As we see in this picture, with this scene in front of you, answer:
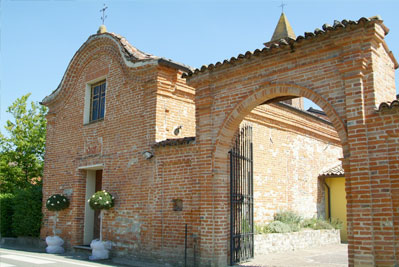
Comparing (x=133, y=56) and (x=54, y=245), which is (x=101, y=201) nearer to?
(x=54, y=245)

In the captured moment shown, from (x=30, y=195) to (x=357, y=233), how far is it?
12109mm

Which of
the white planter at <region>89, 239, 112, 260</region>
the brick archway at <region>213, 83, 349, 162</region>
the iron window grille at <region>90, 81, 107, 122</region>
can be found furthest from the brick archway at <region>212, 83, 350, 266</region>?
the iron window grille at <region>90, 81, 107, 122</region>

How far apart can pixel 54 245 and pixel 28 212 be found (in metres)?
2.61

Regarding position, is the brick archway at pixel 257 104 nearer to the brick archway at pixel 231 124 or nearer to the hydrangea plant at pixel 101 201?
the brick archway at pixel 231 124

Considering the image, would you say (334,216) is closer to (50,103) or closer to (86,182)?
(86,182)

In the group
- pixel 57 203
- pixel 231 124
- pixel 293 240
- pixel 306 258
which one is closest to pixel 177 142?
pixel 231 124

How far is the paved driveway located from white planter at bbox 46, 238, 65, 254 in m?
6.58

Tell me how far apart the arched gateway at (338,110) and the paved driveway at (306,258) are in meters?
1.45

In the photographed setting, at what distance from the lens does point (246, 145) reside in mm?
9758

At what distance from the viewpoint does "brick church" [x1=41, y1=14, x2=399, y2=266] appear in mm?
6191

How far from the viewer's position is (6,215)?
15281mm

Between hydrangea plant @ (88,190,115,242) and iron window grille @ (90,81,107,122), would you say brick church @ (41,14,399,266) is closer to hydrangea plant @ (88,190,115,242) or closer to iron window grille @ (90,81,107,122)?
iron window grille @ (90,81,107,122)

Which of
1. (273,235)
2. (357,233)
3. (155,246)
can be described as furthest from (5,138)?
(357,233)

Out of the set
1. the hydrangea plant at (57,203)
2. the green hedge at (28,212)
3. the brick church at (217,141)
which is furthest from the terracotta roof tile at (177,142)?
the green hedge at (28,212)
